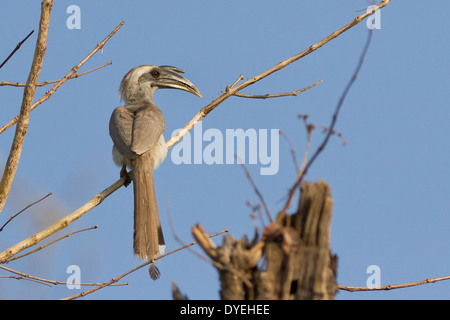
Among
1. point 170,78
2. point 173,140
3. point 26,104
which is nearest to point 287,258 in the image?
point 26,104

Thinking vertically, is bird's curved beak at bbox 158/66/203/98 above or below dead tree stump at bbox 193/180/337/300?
above

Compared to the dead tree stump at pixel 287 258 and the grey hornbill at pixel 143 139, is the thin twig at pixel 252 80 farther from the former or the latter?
the dead tree stump at pixel 287 258

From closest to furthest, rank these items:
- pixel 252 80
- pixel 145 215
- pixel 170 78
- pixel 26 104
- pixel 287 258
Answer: pixel 287 258 < pixel 26 104 < pixel 252 80 < pixel 145 215 < pixel 170 78

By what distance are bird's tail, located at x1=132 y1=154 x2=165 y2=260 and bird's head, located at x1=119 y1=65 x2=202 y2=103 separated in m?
1.47

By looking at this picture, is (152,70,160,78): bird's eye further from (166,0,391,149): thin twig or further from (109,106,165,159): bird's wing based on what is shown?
(166,0,391,149): thin twig

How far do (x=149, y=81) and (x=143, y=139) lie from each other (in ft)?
4.81

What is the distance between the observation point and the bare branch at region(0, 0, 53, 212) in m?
4.24

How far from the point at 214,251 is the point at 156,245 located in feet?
9.54

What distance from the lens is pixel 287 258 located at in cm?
277

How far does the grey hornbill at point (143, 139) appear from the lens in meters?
5.79

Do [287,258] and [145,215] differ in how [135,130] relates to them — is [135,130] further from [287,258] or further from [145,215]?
[287,258]

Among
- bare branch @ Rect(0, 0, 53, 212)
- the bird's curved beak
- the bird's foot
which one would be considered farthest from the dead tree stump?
the bird's curved beak
